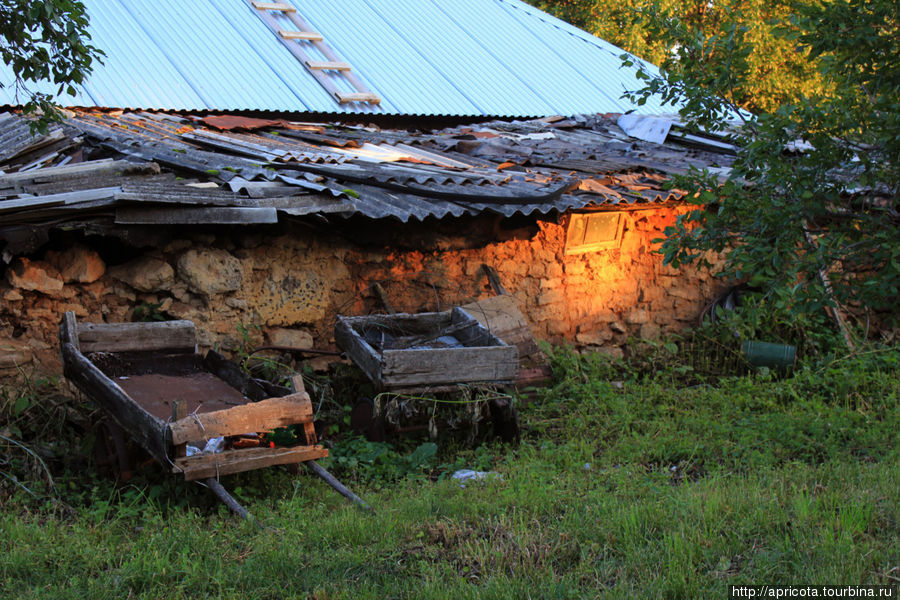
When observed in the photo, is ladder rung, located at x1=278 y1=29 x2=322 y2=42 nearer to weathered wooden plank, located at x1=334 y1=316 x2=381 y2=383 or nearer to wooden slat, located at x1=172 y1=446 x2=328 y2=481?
weathered wooden plank, located at x1=334 y1=316 x2=381 y2=383

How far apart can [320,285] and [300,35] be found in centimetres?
572

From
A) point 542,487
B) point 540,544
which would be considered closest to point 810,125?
point 542,487


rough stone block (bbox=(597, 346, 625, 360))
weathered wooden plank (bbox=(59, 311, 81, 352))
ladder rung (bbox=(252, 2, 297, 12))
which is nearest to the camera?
weathered wooden plank (bbox=(59, 311, 81, 352))

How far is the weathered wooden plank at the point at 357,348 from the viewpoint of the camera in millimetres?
6008

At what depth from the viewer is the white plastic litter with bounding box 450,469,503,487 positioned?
211 inches

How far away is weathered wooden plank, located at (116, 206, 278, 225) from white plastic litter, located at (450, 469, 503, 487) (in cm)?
229

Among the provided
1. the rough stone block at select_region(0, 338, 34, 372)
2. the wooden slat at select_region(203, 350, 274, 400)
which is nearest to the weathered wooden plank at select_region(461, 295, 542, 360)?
the wooden slat at select_region(203, 350, 274, 400)

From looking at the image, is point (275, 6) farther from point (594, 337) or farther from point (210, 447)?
point (210, 447)

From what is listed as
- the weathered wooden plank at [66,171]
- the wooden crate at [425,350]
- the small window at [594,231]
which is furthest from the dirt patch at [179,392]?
the small window at [594,231]

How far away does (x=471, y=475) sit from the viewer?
563 centimetres

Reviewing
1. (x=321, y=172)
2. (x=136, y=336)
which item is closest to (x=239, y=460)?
(x=136, y=336)

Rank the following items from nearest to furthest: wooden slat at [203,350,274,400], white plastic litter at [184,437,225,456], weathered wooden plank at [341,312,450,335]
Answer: white plastic litter at [184,437,225,456] < wooden slat at [203,350,274,400] < weathered wooden plank at [341,312,450,335]

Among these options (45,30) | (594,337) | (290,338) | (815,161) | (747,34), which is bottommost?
(594,337)

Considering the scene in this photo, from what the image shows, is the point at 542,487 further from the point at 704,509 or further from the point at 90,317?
the point at 90,317
